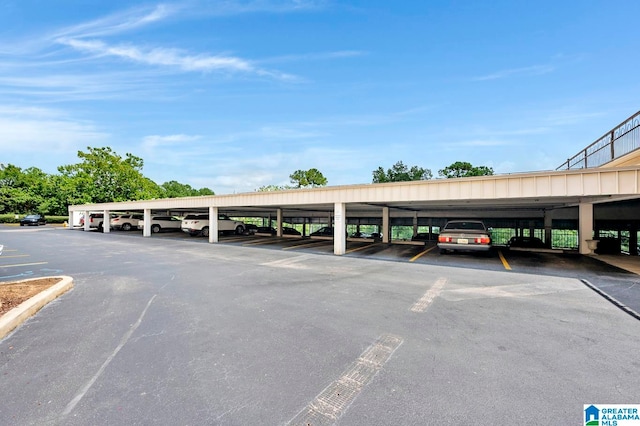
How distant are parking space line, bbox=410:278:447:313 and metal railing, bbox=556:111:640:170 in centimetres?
799

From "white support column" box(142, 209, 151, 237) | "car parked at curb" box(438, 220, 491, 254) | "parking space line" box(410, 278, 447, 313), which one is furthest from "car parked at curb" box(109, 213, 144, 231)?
"parking space line" box(410, 278, 447, 313)

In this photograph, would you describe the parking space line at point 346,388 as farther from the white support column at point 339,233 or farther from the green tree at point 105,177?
the green tree at point 105,177

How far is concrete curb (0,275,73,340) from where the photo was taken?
13.0 feet

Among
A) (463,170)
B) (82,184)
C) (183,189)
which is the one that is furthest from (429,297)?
(183,189)

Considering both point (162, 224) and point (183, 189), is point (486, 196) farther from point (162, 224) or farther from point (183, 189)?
point (183, 189)

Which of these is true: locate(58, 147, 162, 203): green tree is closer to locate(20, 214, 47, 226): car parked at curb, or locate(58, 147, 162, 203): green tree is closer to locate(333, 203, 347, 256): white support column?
locate(20, 214, 47, 226): car parked at curb

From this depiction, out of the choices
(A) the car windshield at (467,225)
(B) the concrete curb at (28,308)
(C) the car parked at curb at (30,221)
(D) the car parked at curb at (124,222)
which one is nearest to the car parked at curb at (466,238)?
(A) the car windshield at (467,225)

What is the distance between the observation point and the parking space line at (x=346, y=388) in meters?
2.26

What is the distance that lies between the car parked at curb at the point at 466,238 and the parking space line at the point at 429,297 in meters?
4.32

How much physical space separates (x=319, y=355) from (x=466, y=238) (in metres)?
9.41

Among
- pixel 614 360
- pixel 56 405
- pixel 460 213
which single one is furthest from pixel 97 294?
pixel 460 213

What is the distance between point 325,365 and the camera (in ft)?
10.0

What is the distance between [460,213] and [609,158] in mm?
9147

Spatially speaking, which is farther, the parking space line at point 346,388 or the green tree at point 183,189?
the green tree at point 183,189
